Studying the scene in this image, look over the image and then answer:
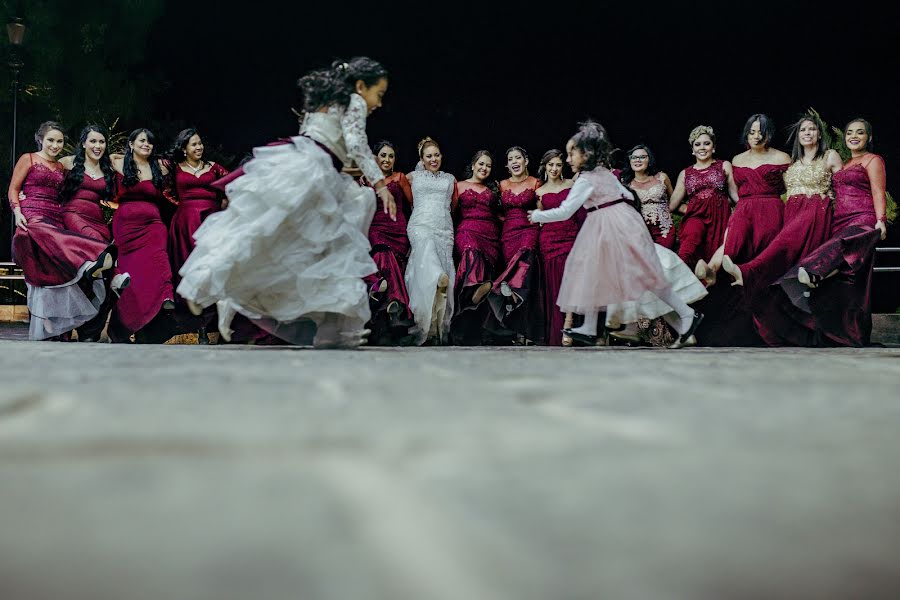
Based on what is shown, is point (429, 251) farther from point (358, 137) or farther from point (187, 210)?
point (358, 137)

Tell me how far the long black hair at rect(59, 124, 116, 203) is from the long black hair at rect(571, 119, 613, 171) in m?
3.43

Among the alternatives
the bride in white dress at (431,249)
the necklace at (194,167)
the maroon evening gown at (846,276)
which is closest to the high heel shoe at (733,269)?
the maroon evening gown at (846,276)

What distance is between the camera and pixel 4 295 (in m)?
11.6

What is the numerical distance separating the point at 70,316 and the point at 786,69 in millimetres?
10199

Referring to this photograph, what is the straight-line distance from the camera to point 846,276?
18.2 ft

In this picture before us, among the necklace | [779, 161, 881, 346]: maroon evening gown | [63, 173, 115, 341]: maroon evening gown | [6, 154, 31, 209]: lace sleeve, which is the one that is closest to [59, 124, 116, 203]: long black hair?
[63, 173, 115, 341]: maroon evening gown

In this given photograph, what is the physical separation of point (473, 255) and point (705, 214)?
1.85m

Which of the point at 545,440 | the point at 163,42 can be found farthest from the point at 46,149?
the point at 163,42

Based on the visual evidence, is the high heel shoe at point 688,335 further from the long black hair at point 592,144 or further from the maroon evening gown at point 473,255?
the maroon evening gown at point 473,255

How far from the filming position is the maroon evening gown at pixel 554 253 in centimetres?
627

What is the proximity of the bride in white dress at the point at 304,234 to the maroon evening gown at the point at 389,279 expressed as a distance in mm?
1737

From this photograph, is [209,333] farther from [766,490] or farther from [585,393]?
[766,490]

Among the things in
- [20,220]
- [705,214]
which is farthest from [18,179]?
[705,214]

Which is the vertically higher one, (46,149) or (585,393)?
(46,149)
